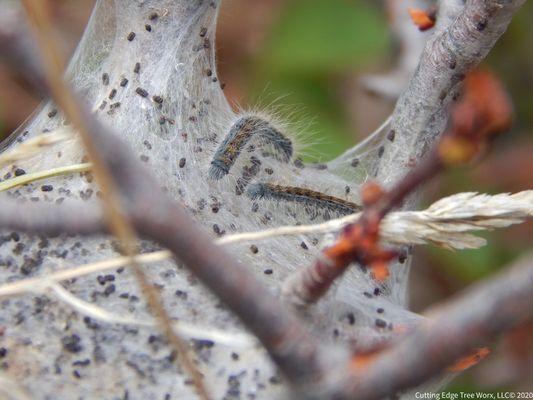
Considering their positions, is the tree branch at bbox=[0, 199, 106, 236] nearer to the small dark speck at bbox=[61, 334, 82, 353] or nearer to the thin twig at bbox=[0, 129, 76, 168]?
the thin twig at bbox=[0, 129, 76, 168]

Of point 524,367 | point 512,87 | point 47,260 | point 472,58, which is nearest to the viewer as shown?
point 47,260

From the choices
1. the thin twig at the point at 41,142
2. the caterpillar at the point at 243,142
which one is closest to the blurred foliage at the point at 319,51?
the caterpillar at the point at 243,142

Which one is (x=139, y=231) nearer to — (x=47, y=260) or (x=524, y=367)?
(x=47, y=260)

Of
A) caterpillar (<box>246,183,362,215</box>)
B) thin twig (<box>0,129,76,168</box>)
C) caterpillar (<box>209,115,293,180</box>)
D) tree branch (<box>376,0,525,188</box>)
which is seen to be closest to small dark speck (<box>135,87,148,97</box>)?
caterpillar (<box>209,115,293,180</box>)

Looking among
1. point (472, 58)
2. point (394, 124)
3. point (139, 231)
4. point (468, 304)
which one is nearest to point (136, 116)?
point (394, 124)

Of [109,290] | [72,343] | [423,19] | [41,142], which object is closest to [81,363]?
[72,343]


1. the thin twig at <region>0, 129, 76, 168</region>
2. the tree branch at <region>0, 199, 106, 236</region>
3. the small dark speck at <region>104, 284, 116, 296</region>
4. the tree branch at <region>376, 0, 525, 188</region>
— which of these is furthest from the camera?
the tree branch at <region>376, 0, 525, 188</region>
